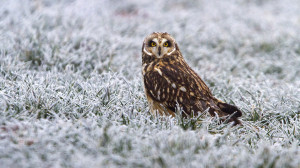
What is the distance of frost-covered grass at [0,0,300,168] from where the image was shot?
3.27 metres

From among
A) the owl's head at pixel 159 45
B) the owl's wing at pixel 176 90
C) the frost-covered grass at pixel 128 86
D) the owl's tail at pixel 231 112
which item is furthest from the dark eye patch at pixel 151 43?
the owl's tail at pixel 231 112

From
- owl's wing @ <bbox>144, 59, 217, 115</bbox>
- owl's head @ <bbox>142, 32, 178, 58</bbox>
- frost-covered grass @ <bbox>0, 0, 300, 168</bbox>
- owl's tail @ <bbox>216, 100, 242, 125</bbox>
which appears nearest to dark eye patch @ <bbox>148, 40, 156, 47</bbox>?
owl's head @ <bbox>142, 32, 178, 58</bbox>

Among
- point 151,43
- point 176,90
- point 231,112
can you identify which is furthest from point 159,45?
point 231,112

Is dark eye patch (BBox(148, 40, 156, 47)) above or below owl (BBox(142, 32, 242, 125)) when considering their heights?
above

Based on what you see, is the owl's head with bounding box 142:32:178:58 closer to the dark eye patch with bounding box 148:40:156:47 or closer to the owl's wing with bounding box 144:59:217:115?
the dark eye patch with bounding box 148:40:156:47

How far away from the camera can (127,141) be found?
3.42 m

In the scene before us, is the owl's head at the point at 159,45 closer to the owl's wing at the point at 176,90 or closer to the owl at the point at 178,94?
the owl at the point at 178,94

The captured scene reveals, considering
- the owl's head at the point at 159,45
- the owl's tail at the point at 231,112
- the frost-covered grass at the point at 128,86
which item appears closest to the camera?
the frost-covered grass at the point at 128,86

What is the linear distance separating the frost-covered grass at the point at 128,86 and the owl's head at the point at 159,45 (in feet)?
1.95

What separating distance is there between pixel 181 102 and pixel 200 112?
0.78 ft

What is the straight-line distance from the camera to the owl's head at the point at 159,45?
4.53 meters

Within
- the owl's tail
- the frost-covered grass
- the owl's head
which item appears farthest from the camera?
the owl's head

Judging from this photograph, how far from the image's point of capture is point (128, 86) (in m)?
4.86

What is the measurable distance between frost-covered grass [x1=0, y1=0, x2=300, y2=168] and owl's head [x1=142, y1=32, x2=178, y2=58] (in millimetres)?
593
